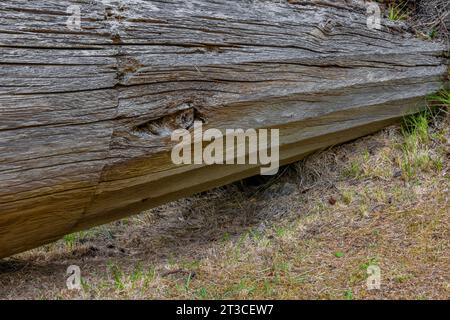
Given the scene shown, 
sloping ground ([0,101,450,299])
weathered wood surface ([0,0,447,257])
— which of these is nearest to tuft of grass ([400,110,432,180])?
sloping ground ([0,101,450,299])

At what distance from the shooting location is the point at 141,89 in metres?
3.44

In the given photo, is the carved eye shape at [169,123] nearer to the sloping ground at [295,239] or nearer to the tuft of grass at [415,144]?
the sloping ground at [295,239]

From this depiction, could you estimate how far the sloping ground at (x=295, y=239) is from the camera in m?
3.32

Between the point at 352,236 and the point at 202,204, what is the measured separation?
1.88 metres

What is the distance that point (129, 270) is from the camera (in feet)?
12.1

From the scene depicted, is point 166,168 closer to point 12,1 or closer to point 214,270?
point 214,270

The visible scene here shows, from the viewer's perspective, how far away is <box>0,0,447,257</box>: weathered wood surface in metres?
3.06

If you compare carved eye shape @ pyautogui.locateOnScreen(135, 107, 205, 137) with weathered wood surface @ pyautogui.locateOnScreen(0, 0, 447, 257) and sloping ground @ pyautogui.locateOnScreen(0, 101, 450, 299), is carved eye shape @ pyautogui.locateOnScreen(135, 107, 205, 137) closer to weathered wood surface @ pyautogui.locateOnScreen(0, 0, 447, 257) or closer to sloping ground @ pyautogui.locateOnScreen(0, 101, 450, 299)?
weathered wood surface @ pyautogui.locateOnScreen(0, 0, 447, 257)

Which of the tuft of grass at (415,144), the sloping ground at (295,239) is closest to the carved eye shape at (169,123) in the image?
the sloping ground at (295,239)

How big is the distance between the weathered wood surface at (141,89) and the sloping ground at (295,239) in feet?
1.24

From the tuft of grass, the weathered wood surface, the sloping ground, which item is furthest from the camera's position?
the tuft of grass

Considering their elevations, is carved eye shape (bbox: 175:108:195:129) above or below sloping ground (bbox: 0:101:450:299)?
above

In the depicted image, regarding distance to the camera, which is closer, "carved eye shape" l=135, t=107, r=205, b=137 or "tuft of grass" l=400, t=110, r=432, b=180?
"carved eye shape" l=135, t=107, r=205, b=137

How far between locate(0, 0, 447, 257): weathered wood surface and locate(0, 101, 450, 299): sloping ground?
378 millimetres
